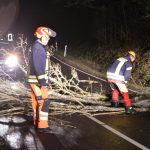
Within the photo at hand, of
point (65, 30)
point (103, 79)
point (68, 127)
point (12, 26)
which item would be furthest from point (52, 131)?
point (12, 26)

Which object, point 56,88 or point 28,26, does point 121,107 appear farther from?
point 28,26

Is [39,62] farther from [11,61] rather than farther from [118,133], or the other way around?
[11,61]

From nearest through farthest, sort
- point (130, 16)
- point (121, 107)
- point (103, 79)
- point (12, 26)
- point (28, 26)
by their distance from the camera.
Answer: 1. point (121, 107)
2. point (103, 79)
3. point (130, 16)
4. point (28, 26)
5. point (12, 26)

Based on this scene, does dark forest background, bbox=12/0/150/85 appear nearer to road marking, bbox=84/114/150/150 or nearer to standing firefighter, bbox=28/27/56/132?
road marking, bbox=84/114/150/150

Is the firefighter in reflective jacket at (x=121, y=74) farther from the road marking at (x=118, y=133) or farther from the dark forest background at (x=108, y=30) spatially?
→ the dark forest background at (x=108, y=30)

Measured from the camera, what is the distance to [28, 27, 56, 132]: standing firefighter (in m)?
8.70

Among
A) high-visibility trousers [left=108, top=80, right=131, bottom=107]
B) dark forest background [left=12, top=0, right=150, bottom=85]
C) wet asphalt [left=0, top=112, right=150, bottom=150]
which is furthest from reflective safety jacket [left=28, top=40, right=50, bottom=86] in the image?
dark forest background [left=12, top=0, right=150, bottom=85]

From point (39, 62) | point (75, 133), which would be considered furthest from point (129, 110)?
point (39, 62)

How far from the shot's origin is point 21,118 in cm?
1002

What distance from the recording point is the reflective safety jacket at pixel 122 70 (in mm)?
10914

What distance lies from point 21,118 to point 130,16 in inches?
749

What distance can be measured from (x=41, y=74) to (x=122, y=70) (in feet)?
9.99

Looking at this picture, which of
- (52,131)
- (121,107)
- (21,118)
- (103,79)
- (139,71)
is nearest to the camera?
(52,131)

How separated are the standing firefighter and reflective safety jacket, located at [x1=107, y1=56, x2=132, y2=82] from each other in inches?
106
